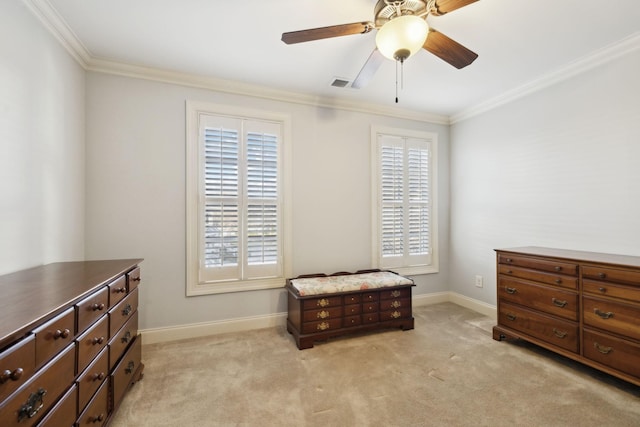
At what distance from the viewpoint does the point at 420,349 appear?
2.67 meters

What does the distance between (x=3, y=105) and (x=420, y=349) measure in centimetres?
350

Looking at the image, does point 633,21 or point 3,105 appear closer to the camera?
point 3,105

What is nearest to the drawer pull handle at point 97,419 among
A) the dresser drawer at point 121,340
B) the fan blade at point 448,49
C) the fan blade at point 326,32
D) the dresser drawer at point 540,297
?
the dresser drawer at point 121,340

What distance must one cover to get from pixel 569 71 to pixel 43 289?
4264 millimetres

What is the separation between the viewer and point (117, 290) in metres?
1.73

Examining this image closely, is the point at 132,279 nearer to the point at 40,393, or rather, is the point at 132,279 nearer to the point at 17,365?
the point at 40,393

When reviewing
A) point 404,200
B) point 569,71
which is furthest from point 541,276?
point 569,71

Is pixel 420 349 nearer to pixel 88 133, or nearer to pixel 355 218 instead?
pixel 355 218

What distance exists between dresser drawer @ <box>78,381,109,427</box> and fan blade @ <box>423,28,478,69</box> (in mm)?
2718

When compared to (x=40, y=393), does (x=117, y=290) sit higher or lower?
higher

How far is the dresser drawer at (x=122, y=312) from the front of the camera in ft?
5.46

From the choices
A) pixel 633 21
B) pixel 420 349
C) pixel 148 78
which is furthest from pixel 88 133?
pixel 633 21

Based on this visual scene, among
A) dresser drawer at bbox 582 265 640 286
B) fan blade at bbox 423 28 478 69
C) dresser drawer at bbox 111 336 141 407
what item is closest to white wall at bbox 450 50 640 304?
dresser drawer at bbox 582 265 640 286

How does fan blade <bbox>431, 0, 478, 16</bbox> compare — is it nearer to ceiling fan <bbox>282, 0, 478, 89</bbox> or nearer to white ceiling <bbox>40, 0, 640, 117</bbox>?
ceiling fan <bbox>282, 0, 478, 89</bbox>
